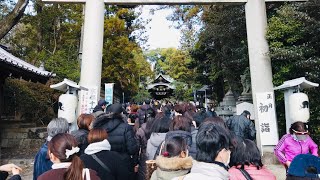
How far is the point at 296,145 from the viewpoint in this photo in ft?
13.6

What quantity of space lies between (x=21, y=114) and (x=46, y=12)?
16.9 ft

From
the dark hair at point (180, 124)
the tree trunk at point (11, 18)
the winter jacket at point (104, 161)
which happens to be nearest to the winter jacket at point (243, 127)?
the dark hair at point (180, 124)

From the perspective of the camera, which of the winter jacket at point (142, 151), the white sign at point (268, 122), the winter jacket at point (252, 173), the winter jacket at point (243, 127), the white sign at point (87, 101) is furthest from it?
the white sign at point (87, 101)

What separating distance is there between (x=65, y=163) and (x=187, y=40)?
85.1 feet

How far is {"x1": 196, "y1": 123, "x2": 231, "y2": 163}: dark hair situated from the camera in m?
2.04

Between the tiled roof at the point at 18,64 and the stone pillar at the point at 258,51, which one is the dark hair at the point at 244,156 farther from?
the stone pillar at the point at 258,51

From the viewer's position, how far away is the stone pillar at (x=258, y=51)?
902cm

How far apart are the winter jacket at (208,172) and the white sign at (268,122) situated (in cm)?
708

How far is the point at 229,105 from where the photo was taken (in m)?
16.1

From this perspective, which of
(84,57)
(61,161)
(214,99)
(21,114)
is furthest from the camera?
(214,99)

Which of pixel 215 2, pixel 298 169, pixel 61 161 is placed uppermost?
pixel 215 2

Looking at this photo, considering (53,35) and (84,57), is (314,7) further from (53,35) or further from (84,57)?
(53,35)

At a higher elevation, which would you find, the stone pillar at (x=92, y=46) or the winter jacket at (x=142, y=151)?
the stone pillar at (x=92, y=46)

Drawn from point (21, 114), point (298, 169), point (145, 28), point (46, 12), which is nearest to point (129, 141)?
point (298, 169)
